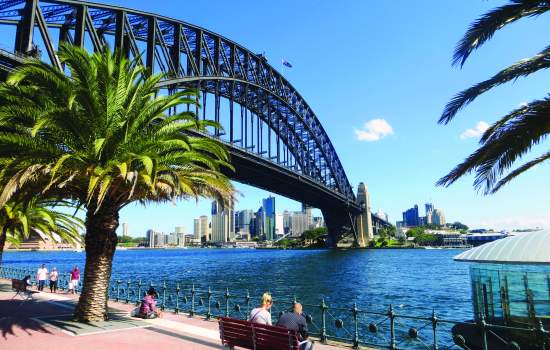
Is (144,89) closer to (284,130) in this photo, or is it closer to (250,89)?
(250,89)

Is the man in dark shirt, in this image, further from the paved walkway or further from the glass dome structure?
the glass dome structure

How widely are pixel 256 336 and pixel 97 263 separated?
264 inches

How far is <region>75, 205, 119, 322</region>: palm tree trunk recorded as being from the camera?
13391 millimetres

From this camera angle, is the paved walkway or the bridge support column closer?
the paved walkway

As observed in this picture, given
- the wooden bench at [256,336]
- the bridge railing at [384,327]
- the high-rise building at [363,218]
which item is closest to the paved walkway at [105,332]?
the wooden bench at [256,336]

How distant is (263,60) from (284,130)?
22.7 metres

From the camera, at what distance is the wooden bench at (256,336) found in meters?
8.62

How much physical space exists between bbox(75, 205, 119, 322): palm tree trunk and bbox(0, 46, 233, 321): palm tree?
0.10 feet

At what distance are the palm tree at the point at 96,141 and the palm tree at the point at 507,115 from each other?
780 centimetres

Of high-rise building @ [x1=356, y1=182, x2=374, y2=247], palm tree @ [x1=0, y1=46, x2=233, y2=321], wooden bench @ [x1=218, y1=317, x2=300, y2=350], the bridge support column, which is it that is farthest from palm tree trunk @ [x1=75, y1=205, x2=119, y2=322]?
high-rise building @ [x1=356, y1=182, x2=374, y2=247]

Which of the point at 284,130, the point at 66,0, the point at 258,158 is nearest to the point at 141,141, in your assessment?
the point at 66,0

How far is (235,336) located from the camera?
32.1 feet

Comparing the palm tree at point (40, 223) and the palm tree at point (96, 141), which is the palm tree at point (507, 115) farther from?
the palm tree at point (40, 223)

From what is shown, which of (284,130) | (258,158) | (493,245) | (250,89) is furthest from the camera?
(284,130)
